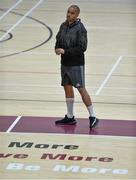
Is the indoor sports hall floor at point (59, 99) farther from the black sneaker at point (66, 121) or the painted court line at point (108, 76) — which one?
the black sneaker at point (66, 121)

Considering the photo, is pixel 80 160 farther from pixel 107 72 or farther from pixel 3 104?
pixel 107 72

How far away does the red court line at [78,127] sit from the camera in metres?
12.7

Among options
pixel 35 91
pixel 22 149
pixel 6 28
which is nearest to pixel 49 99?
pixel 35 91

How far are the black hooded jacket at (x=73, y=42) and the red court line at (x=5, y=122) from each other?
150 cm

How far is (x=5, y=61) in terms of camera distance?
60.1 feet

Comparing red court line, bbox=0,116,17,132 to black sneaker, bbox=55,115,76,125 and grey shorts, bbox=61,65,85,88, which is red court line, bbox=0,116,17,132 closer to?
black sneaker, bbox=55,115,76,125

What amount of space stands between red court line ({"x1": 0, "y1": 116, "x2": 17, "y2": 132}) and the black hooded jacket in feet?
4.91

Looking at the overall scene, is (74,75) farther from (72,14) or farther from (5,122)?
(5,122)

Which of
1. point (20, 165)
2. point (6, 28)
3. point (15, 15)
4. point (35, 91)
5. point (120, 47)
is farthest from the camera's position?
point (15, 15)

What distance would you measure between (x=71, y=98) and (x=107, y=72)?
4743mm

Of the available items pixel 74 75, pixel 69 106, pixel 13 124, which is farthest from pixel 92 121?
pixel 13 124

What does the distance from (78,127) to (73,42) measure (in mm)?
1509

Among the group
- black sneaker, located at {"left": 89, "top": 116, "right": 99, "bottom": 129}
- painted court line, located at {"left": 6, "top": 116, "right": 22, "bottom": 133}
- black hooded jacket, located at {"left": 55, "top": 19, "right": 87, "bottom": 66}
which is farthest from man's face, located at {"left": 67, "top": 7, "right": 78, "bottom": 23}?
painted court line, located at {"left": 6, "top": 116, "right": 22, "bottom": 133}

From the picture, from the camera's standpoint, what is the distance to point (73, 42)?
40.7 ft
